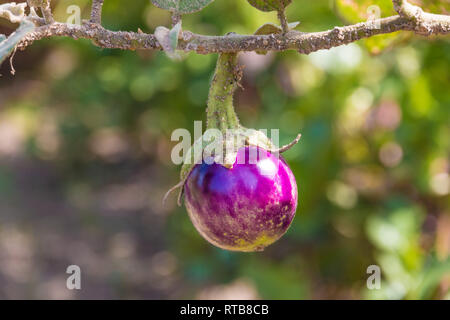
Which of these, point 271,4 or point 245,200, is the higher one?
point 271,4

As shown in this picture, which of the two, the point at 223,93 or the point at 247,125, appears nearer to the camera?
the point at 223,93

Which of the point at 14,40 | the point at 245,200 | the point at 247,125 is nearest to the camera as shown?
the point at 14,40

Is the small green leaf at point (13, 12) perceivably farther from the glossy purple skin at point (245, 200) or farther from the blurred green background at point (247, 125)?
the blurred green background at point (247, 125)

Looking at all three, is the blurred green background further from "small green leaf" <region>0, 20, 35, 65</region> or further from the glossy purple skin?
"small green leaf" <region>0, 20, 35, 65</region>

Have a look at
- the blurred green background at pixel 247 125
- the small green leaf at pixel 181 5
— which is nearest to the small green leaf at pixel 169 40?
the small green leaf at pixel 181 5

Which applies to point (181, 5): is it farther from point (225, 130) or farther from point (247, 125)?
point (247, 125)

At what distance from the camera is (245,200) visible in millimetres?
475

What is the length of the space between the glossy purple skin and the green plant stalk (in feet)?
0.15

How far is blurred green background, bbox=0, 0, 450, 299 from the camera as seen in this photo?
1489 mm

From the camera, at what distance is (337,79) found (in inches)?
62.9

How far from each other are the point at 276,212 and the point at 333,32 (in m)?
0.17

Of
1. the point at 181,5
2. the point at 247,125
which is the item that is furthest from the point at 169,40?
the point at 247,125

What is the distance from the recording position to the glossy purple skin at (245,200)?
477 millimetres

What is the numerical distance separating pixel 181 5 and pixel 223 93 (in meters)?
0.12
